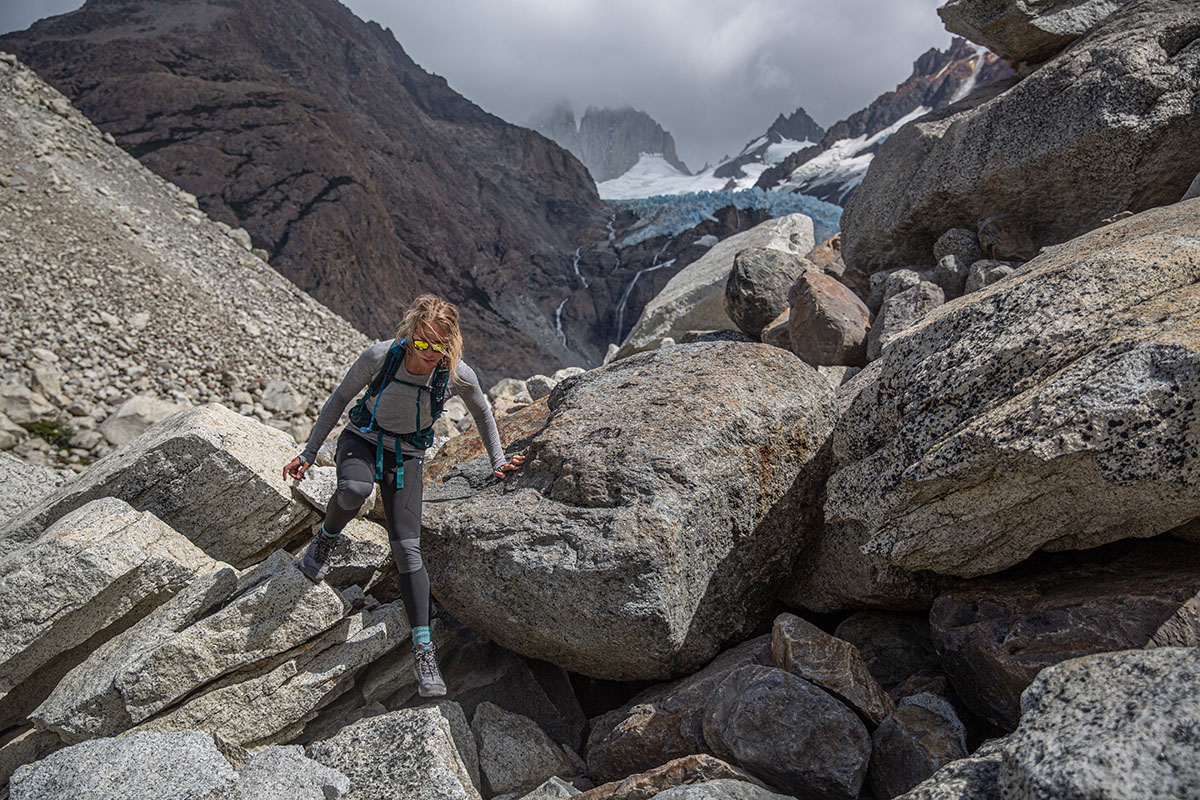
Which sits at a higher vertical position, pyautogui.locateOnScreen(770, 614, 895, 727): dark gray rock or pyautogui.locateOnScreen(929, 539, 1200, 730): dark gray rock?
pyautogui.locateOnScreen(929, 539, 1200, 730): dark gray rock

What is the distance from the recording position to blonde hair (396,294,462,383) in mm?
4480

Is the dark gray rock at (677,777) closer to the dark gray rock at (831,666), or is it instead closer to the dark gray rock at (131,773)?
the dark gray rock at (831,666)

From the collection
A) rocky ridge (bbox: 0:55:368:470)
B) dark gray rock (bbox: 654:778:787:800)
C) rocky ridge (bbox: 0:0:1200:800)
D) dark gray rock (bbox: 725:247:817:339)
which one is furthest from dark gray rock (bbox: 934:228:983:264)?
rocky ridge (bbox: 0:55:368:470)

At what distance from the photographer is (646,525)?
4094mm

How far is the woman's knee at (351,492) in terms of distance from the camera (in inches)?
176

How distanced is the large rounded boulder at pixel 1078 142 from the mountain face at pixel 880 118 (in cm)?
11040

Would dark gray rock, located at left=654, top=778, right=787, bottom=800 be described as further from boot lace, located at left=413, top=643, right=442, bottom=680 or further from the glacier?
the glacier

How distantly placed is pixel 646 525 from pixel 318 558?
8.22 feet

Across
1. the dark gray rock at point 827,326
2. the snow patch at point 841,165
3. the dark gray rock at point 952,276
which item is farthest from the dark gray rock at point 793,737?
the snow patch at point 841,165

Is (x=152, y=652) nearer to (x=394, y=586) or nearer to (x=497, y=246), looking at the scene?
(x=394, y=586)

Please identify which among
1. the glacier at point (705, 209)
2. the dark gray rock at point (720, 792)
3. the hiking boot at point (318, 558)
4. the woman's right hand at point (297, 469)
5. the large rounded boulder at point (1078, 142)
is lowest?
the hiking boot at point (318, 558)

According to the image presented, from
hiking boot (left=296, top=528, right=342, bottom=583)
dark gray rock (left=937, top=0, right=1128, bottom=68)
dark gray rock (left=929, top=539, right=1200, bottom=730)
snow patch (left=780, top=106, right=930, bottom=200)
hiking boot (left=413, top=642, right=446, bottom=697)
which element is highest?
snow patch (left=780, top=106, right=930, bottom=200)

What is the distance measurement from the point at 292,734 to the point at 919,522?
14.5 feet

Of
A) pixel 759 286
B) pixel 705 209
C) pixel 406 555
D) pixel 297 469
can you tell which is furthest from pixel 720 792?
pixel 705 209
